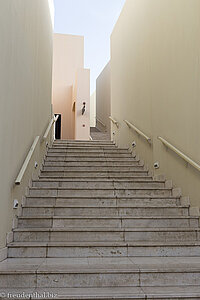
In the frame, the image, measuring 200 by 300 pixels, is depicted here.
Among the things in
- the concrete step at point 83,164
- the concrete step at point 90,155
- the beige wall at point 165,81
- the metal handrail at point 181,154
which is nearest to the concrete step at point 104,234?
the beige wall at point 165,81

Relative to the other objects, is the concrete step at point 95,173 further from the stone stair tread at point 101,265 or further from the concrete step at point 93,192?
the stone stair tread at point 101,265

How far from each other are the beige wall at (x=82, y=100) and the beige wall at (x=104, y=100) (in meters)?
2.87

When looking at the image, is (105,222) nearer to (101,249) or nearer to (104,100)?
(101,249)

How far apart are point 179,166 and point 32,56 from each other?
9.73 ft

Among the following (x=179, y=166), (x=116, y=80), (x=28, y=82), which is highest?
(x=116, y=80)

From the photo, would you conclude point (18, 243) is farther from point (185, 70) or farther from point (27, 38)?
point (185, 70)

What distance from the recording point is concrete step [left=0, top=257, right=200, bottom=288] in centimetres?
264

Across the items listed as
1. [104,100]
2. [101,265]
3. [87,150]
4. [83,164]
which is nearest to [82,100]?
[104,100]

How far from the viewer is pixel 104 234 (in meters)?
3.60

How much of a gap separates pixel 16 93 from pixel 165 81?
2.70 meters

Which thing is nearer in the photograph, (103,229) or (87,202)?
(103,229)

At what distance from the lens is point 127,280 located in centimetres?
270

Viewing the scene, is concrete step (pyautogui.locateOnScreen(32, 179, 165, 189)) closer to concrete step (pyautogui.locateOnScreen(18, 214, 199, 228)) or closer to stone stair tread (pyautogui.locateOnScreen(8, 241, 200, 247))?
concrete step (pyautogui.locateOnScreen(18, 214, 199, 228))

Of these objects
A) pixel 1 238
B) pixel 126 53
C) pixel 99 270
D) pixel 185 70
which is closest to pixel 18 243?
pixel 1 238
